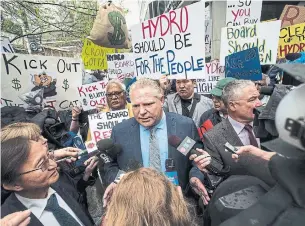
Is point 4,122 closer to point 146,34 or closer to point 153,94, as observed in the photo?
point 153,94

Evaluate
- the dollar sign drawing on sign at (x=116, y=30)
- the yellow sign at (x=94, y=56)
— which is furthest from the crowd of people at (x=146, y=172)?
the yellow sign at (x=94, y=56)

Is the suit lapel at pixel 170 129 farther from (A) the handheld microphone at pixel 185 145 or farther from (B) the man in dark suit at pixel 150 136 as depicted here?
(A) the handheld microphone at pixel 185 145

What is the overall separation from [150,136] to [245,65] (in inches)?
78.3

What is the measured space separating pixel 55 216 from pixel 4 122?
1.45 meters

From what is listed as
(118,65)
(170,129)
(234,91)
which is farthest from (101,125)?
(118,65)

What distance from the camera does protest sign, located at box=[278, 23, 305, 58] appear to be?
445cm

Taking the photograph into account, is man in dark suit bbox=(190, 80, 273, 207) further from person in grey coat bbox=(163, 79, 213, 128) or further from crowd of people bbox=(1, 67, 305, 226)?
person in grey coat bbox=(163, 79, 213, 128)

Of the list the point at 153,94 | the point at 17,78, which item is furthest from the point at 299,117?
the point at 17,78

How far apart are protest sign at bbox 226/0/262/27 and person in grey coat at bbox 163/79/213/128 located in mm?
1669

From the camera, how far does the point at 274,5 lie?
455 inches

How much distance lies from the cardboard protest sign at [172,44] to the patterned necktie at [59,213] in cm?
175

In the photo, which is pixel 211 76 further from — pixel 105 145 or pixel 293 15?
pixel 105 145

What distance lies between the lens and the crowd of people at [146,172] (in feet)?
3.72

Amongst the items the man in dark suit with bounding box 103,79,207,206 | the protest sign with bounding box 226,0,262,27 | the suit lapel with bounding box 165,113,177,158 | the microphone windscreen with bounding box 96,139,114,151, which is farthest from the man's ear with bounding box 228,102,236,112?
the protest sign with bounding box 226,0,262,27
